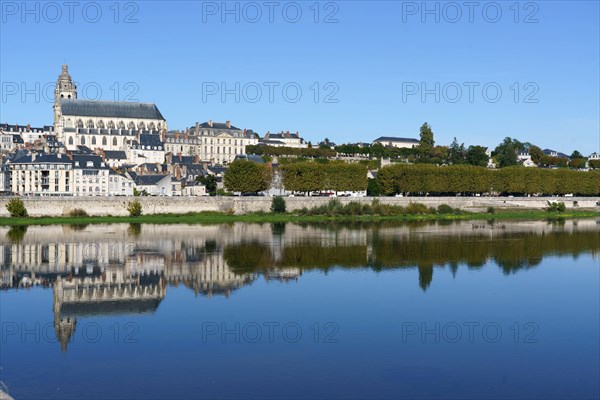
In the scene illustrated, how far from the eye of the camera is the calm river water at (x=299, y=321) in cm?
1198

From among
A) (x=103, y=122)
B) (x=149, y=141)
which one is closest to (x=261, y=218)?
(x=149, y=141)

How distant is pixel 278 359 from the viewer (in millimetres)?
13211

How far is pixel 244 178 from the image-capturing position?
54844 mm

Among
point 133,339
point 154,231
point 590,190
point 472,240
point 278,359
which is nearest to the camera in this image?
point 278,359

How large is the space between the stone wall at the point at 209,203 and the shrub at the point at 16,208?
538mm

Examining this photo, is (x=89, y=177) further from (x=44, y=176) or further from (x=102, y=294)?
(x=102, y=294)

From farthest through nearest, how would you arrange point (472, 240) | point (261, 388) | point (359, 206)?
point (359, 206) → point (472, 240) → point (261, 388)

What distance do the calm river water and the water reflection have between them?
0.11m

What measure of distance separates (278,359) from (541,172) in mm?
54951

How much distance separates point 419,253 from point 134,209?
23853mm

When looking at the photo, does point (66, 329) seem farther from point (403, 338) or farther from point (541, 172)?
point (541, 172)

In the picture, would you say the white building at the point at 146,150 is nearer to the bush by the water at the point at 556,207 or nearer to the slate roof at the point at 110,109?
the slate roof at the point at 110,109

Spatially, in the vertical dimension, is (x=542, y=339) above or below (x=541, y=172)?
below

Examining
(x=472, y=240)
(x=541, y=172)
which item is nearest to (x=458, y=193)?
(x=541, y=172)
